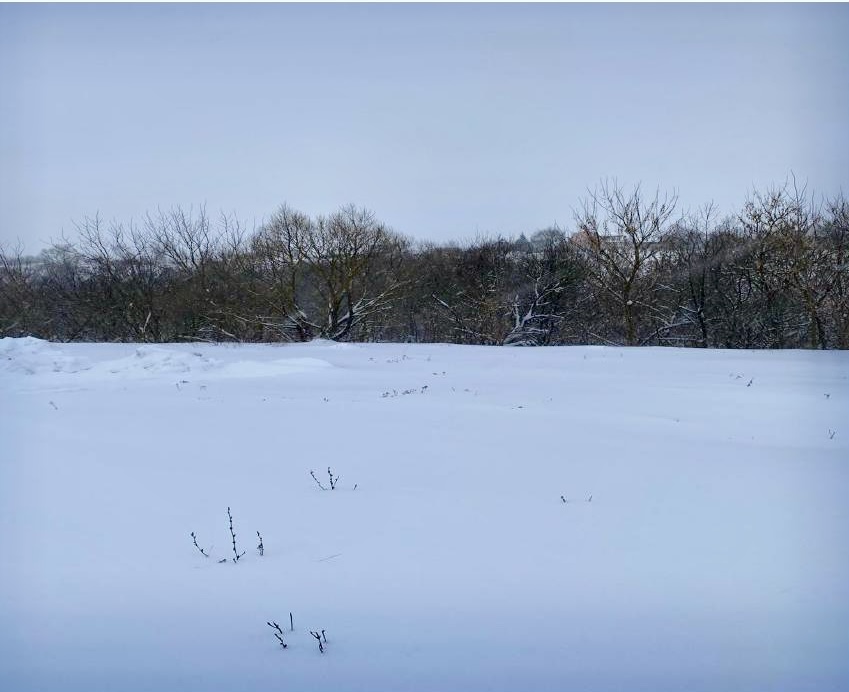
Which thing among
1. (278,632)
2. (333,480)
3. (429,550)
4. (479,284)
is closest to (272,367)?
(333,480)

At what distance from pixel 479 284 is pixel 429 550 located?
20910mm

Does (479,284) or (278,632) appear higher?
(479,284)

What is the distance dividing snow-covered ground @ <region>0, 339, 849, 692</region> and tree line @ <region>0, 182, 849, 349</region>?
1222 centimetres

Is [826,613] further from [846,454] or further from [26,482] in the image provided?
[26,482]

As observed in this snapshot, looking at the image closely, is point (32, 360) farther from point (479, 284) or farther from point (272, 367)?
point (479, 284)

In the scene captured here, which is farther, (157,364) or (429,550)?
(157,364)

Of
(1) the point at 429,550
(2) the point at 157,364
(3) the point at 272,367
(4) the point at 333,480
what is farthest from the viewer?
(3) the point at 272,367

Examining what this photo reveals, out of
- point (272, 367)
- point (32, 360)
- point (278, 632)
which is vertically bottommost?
point (278, 632)

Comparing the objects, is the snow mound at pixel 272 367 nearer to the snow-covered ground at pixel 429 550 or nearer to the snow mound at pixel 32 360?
the snow mound at pixel 32 360

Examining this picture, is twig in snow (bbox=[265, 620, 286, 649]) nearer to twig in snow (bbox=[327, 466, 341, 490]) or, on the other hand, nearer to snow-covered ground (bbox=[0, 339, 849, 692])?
snow-covered ground (bbox=[0, 339, 849, 692])

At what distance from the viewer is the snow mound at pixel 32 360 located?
10.1 metres

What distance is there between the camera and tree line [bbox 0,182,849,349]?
1633 cm

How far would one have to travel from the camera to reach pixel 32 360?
10398 millimetres

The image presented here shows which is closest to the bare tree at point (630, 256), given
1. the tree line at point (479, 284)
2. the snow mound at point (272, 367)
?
the tree line at point (479, 284)
